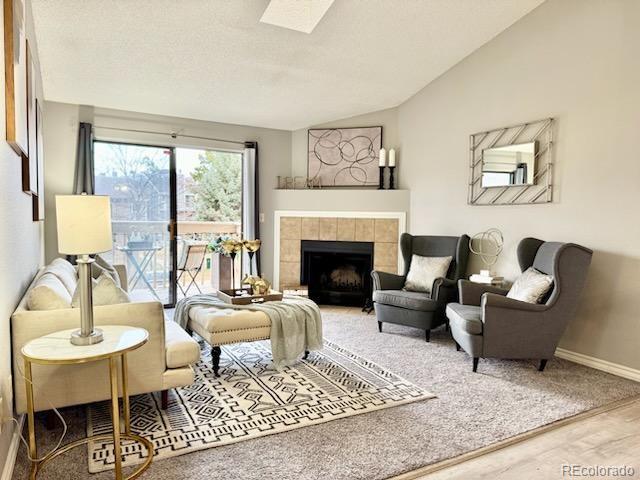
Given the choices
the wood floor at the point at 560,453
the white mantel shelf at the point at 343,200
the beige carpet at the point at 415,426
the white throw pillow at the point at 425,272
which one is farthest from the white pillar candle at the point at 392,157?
the wood floor at the point at 560,453

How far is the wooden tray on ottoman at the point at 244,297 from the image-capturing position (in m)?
Result: 3.56

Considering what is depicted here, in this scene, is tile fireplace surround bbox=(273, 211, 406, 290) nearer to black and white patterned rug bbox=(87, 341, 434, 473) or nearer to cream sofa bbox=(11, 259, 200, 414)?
black and white patterned rug bbox=(87, 341, 434, 473)

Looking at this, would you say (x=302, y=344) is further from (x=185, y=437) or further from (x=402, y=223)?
(x=402, y=223)

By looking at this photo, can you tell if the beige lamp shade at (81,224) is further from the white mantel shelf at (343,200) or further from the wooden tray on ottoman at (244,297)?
the white mantel shelf at (343,200)

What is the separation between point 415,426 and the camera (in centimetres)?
246

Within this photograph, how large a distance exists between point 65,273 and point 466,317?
9.94ft

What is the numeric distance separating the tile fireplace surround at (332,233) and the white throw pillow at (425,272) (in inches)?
32.7

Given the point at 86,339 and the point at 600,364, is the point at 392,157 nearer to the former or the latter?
the point at 600,364

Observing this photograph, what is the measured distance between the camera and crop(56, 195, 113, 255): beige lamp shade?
1.91m

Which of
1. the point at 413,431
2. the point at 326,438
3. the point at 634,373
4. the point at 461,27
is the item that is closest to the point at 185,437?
the point at 326,438

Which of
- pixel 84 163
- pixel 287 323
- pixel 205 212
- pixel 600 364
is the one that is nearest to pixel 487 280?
pixel 600 364

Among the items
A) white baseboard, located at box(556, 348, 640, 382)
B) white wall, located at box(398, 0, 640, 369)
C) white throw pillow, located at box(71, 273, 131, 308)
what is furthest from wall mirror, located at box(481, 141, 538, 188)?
white throw pillow, located at box(71, 273, 131, 308)

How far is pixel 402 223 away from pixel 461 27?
7.65ft

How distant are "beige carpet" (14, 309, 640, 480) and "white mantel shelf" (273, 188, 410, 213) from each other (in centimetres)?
224
